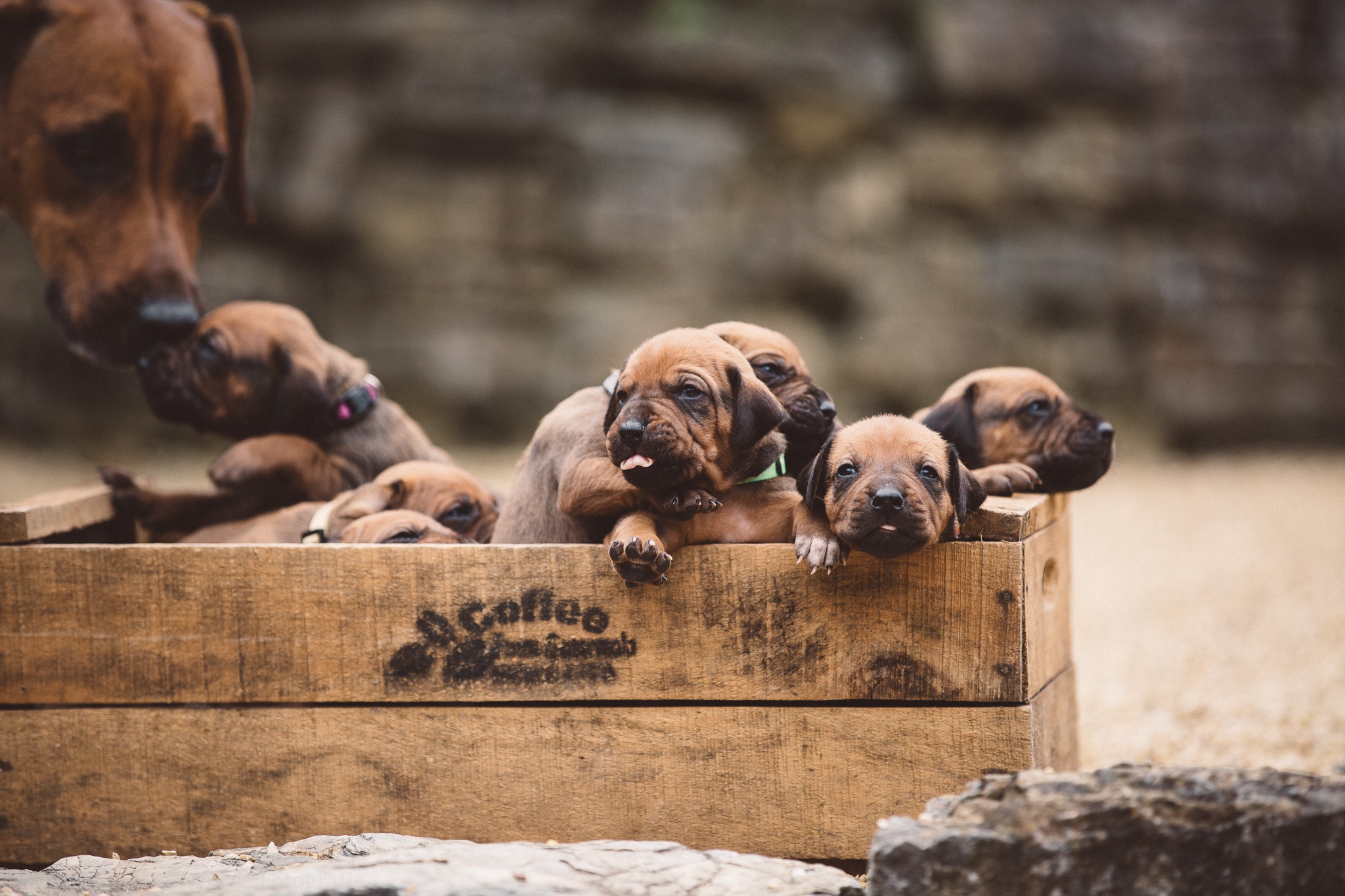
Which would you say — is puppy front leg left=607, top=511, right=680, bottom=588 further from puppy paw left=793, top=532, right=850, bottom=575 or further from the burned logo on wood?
puppy paw left=793, top=532, right=850, bottom=575

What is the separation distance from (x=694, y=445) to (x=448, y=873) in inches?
43.8

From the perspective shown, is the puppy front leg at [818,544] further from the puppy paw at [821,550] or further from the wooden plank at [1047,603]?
the wooden plank at [1047,603]

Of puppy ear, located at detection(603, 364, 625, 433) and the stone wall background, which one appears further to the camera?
the stone wall background

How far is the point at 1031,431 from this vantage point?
3.47m

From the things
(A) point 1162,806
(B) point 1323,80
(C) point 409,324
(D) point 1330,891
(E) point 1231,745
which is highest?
(B) point 1323,80

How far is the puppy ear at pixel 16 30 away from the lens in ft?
12.2

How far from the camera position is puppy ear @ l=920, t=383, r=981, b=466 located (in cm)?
350

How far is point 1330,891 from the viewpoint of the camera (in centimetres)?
207

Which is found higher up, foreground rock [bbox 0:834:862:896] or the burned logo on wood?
the burned logo on wood

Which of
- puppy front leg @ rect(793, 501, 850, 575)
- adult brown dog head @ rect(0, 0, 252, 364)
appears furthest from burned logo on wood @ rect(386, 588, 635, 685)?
adult brown dog head @ rect(0, 0, 252, 364)

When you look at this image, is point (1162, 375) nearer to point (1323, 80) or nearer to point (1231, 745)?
point (1323, 80)

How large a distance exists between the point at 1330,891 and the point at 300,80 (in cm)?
1309

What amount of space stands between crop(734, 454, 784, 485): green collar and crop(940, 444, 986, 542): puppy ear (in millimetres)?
502

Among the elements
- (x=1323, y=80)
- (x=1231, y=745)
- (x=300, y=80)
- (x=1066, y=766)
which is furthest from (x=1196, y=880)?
(x=1323, y=80)
